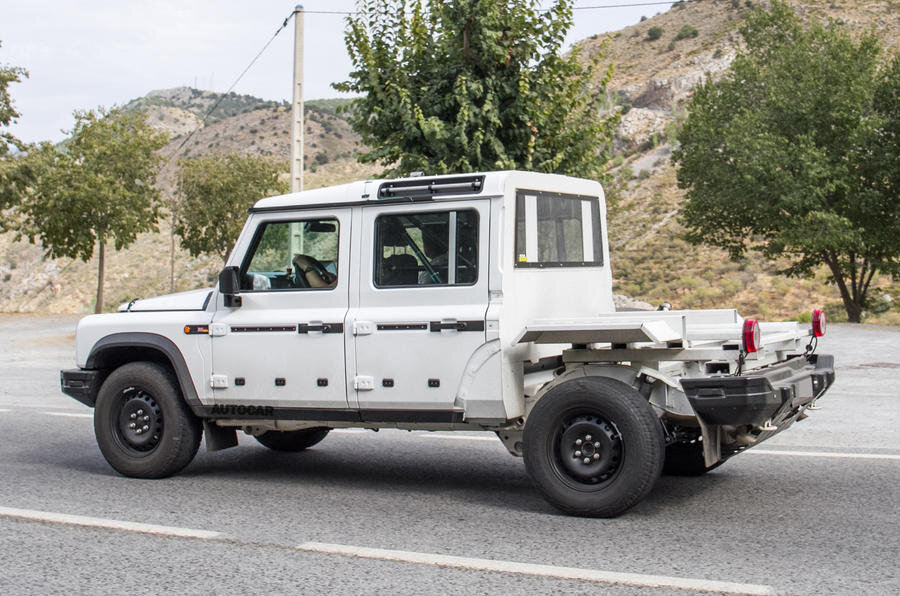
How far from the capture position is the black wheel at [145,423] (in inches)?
286

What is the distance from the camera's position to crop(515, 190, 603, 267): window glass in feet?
21.1

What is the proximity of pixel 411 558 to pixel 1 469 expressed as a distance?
14.9ft

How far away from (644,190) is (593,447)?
56714 mm

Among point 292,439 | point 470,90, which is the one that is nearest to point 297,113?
point 470,90

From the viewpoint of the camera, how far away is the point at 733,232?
3388 centimetres

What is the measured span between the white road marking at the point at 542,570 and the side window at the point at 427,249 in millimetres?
1977

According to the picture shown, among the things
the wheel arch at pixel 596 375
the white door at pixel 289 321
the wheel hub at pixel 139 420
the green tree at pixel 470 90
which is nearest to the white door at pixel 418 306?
the white door at pixel 289 321

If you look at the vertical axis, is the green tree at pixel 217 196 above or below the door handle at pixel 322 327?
above

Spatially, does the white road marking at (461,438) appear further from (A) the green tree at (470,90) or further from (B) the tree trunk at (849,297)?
(B) the tree trunk at (849,297)

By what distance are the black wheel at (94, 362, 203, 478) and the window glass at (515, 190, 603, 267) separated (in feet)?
9.91

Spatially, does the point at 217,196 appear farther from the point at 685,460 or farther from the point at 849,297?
the point at 685,460

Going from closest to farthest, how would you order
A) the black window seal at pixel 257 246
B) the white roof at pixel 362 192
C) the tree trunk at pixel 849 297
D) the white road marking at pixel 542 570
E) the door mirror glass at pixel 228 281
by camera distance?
the white road marking at pixel 542 570, the white roof at pixel 362 192, the black window seal at pixel 257 246, the door mirror glass at pixel 228 281, the tree trunk at pixel 849 297

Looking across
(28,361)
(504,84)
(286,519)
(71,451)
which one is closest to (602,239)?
(286,519)

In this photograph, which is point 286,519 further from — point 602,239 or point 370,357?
point 602,239
